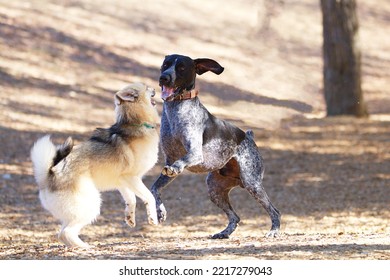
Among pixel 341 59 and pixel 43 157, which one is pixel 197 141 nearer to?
pixel 43 157

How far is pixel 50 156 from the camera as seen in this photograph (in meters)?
8.48

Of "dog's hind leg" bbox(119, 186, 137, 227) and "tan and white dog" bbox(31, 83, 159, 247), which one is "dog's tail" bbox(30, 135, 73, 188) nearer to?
"tan and white dog" bbox(31, 83, 159, 247)

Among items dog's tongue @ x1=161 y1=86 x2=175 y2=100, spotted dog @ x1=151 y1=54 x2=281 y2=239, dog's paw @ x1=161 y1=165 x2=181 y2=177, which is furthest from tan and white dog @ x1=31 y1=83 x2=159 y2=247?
dog's paw @ x1=161 y1=165 x2=181 y2=177

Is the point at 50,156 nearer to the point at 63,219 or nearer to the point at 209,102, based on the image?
the point at 63,219

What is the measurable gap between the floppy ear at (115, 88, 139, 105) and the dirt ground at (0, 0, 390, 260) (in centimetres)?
132

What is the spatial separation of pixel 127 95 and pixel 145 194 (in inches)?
35.4

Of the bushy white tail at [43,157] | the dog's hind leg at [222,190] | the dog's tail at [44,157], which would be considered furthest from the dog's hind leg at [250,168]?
the bushy white tail at [43,157]

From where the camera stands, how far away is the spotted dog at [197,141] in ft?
28.1

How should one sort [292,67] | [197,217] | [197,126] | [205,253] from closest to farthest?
[205,253], [197,126], [197,217], [292,67]

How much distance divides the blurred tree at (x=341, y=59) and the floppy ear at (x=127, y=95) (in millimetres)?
10382

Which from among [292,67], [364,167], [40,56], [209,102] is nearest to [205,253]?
[364,167]

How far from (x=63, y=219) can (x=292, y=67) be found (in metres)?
18.5

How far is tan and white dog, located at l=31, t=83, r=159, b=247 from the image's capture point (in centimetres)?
844

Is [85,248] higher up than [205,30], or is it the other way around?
[205,30]
